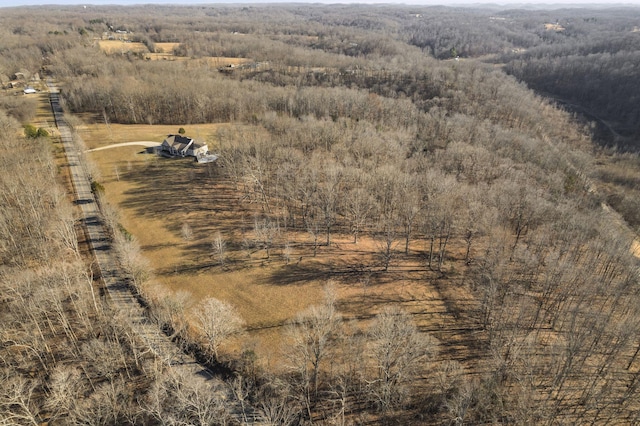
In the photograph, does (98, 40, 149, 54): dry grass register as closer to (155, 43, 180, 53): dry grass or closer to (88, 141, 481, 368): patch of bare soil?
(155, 43, 180, 53): dry grass

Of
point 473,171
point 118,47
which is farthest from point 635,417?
point 118,47

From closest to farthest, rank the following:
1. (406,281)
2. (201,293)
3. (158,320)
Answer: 1. (158,320)
2. (201,293)
3. (406,281)

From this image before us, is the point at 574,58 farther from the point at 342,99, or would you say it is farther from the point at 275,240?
the point at 275,240

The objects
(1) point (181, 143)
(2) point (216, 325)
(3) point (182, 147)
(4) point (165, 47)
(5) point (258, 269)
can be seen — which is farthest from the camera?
(4) point (165, 47)

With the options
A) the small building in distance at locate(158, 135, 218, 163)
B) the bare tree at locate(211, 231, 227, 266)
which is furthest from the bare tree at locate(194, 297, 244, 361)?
the small building in distance at locate(158, 135, 218, 163)

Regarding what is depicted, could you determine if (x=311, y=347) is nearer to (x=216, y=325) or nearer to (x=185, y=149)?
(x=216, y=325)

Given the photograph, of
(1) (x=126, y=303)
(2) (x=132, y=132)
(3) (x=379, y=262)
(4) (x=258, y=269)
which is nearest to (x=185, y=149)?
(2) (x=132, y=132)
